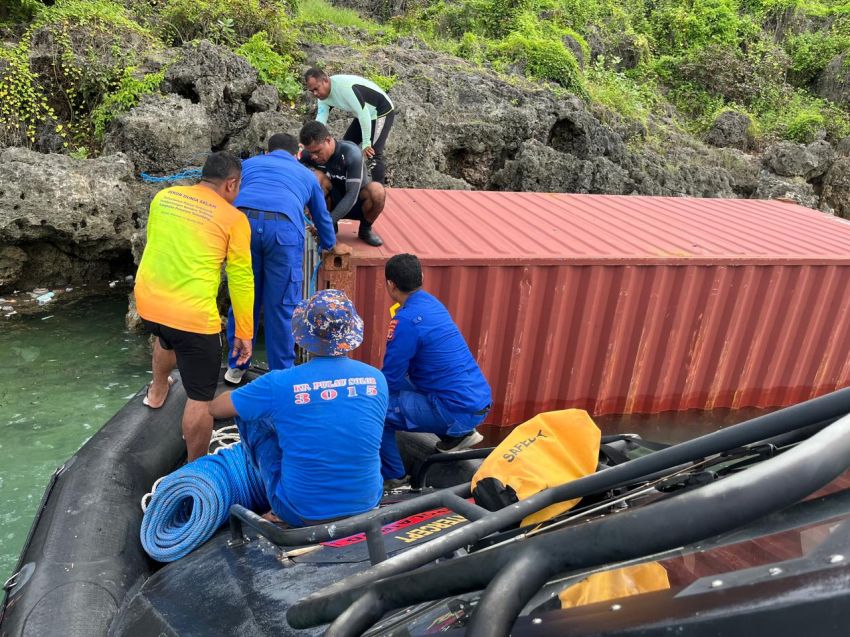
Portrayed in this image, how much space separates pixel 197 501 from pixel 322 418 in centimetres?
84

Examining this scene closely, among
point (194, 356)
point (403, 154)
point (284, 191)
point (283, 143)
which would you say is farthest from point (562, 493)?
point (403, 154)

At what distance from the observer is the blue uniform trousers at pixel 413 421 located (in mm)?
3643

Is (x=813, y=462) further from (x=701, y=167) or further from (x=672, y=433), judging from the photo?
(x=701, y=167)

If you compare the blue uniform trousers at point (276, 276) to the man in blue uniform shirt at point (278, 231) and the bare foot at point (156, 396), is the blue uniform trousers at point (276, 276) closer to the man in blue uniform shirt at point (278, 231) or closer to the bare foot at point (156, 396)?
the man in blue uniform shirt at point (278, 231)

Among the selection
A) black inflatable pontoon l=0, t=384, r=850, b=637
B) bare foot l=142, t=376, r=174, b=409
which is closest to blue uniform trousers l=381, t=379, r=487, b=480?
black inflatable pontoon l=0, t=384, r=850, b=637

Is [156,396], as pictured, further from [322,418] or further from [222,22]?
[222,22]

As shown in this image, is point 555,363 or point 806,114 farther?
point 806,114

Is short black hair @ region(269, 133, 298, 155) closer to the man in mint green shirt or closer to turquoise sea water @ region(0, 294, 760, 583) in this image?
the man in mint green shirt

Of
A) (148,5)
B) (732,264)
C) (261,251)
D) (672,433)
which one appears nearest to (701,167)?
(732,264)

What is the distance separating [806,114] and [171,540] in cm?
1629

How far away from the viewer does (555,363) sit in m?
5.59

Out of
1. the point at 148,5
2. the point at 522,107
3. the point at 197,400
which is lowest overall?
the point at 197,400

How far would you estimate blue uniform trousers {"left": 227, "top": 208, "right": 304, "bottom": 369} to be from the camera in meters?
4.07

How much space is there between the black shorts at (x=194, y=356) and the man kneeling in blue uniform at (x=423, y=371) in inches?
41.0
